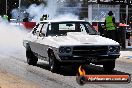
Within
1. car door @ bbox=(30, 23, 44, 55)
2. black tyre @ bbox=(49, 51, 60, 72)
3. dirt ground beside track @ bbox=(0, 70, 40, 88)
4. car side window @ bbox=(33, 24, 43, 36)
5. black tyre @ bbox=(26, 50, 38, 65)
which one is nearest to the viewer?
dirt ground beside track @ bbox=(0, 70, 40, 88)

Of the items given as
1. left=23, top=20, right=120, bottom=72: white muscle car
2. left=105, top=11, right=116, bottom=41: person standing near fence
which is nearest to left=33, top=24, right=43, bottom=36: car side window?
left=23, top=20, right=120, bottom=72: white muscle car

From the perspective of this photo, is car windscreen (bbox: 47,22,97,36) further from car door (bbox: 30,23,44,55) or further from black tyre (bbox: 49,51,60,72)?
black tyre (bbox: 49,51,60,72)

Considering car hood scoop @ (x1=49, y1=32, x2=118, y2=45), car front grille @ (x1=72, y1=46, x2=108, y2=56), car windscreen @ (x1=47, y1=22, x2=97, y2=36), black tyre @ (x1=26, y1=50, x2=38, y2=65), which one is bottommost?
black tyre @ (x1=26, y1=50, x2=38, y2=65)

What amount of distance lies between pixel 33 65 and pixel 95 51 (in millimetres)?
3549

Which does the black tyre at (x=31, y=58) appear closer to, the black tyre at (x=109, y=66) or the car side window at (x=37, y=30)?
the car side window at (x=37, y=30)

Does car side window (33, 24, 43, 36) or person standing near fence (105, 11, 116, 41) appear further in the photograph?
person standing near fence (105, 11, 116, 41)

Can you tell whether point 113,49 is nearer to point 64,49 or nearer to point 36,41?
point 64,49

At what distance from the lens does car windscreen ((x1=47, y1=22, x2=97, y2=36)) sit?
14.0 meters

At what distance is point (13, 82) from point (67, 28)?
3.46 metres

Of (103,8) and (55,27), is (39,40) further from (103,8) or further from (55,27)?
(103,8)

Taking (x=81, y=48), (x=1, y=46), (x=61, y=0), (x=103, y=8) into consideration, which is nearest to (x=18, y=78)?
(x=81, y=48)

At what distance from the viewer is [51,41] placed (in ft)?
43.5

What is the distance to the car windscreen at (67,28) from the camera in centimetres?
1399

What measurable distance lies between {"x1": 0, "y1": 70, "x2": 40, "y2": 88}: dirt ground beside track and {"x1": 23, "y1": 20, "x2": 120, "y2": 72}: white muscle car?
4.37 feet
